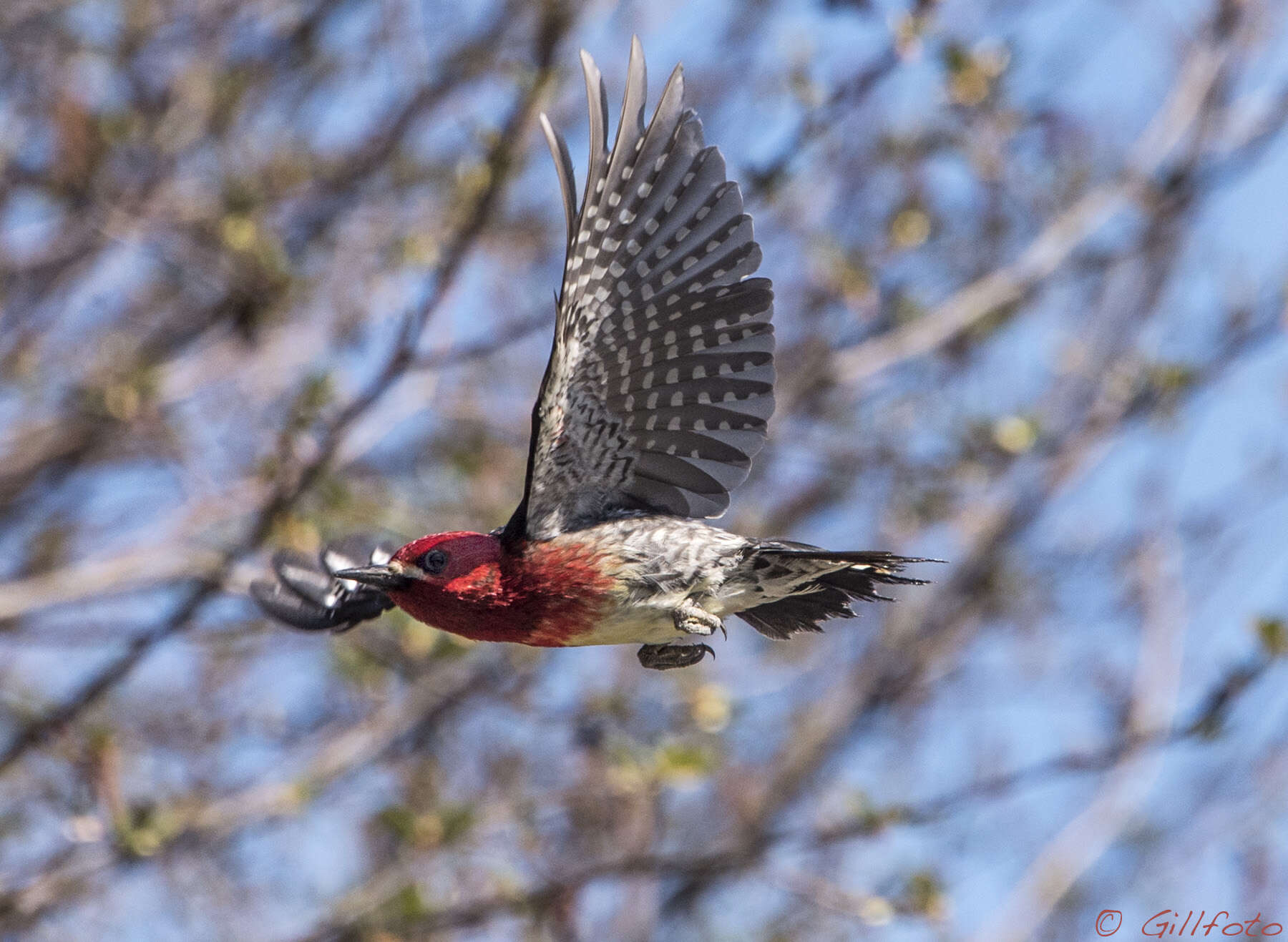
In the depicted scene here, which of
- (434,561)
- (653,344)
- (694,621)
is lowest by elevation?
(694,621)

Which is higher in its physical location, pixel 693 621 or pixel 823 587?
pixel 823 587

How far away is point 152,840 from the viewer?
13.9 feet

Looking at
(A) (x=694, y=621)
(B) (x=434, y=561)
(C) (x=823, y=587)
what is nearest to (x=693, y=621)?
(A) (x=694, y=621)

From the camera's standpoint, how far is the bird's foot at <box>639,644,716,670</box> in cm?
352

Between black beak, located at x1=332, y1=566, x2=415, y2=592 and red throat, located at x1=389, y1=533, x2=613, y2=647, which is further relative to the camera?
red throat, located at x1=389, y1=533, x2=613, y2=647

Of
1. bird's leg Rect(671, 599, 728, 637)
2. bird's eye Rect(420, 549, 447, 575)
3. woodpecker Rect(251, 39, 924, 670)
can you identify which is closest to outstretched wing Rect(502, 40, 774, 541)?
woodpecker Rect(251, 39, 924, 670)

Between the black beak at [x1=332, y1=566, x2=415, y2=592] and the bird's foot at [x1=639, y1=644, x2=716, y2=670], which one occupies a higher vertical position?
the black beak at [x1=332, y1=566, x2=415, y2=592]

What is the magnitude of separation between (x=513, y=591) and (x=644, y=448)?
0.50m

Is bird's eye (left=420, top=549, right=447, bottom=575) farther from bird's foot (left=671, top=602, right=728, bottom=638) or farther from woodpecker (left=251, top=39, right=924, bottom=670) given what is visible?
bird's foot (left=671, top=602, right=728, bottom=638)

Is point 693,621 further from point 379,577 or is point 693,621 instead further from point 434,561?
point 379,577

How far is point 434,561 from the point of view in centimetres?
344

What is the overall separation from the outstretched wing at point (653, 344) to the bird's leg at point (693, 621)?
311 mm

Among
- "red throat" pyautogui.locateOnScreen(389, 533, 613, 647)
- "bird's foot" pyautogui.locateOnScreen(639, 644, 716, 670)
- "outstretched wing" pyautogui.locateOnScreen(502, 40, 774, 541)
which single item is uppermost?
"outstretched wing" pyautogui.locateOnScreen(502, 40, 774, 541)

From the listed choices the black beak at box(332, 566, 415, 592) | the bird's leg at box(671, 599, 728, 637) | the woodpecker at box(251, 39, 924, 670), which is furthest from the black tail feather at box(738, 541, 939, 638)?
the black beak at box(332, 566, 415, 592)
